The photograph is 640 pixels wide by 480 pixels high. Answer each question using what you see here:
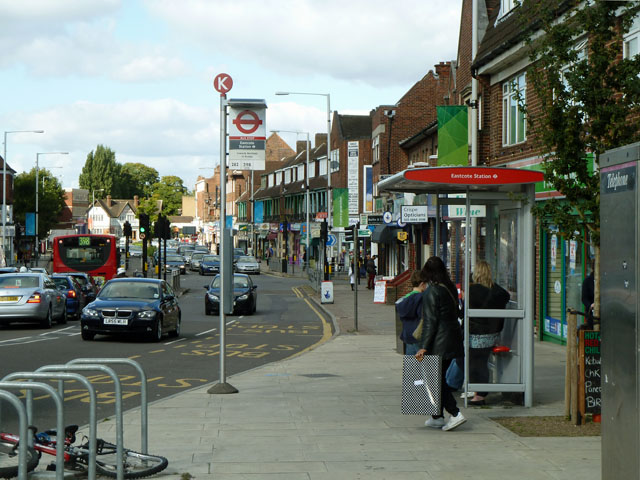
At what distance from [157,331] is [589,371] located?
13.6 metres

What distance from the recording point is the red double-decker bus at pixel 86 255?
44062 mm

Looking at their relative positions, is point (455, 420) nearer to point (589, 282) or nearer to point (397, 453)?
point (397, 453)

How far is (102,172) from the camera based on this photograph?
169 metres

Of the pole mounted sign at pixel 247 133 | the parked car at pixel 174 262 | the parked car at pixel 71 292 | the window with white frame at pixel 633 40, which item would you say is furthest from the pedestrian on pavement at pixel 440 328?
the parked car at pixel 174 262

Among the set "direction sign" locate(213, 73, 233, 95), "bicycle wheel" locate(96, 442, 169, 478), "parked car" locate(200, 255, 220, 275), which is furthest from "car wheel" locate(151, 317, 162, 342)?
"parked car" locate(200, 255, 220, 275)

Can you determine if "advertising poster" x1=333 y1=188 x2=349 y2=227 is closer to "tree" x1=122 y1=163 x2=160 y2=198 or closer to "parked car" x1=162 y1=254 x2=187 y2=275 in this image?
"parked car" x1=162 y1=254 x2=187 y2=275

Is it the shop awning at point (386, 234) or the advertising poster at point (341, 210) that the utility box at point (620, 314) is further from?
the shop awning at point (386, 234)

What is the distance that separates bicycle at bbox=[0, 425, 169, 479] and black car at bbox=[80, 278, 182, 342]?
1389 cm

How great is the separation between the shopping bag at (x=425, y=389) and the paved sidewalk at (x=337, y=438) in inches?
9.8

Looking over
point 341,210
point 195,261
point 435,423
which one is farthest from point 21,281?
point 195,261

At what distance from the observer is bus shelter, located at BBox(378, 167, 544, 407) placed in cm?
1088

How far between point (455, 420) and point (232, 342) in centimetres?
1325

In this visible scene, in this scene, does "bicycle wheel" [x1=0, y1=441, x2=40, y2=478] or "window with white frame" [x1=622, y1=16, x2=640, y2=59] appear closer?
"bicycle wheel" [x1=0, y1=441, x2=40, y2=478]

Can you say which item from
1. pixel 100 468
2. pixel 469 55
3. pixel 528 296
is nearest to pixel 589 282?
pixel 528 296
